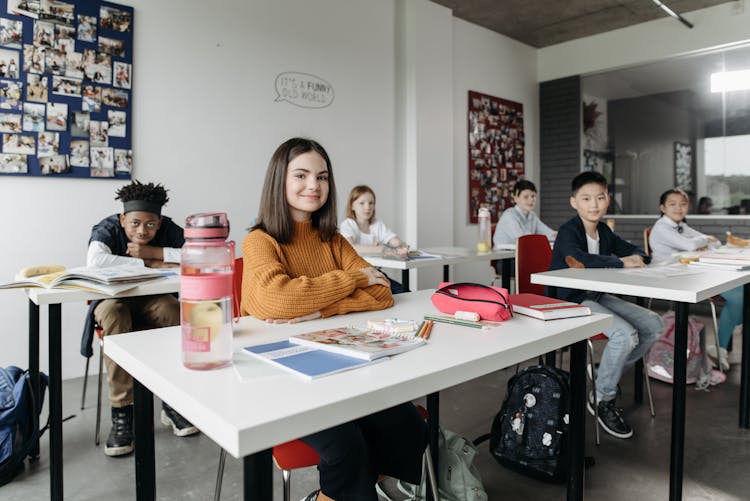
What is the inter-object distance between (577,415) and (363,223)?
2742 mm

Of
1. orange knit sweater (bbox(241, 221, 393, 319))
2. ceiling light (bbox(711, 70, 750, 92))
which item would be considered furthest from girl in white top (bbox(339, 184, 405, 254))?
ceiling light (bbox(711, 70, 750, 92))

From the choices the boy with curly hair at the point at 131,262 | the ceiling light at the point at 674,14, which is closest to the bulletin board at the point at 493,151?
the ceiling light at the point at 674,14

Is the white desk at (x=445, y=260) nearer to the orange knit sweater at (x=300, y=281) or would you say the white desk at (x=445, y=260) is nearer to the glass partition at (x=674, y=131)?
the orange knit sweater at (x=300, y=281)

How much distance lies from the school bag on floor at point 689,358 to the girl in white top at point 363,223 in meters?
1.74

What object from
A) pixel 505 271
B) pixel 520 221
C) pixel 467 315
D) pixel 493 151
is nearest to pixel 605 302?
pixel 505 271

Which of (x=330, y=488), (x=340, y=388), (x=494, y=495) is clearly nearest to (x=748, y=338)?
(x=494, y=495)

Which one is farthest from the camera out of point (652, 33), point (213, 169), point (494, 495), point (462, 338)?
point (652, 33)

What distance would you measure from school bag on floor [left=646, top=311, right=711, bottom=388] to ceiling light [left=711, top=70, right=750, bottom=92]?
331cm

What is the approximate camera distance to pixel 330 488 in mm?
1146

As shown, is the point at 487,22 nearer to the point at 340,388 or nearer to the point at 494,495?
the point at 494,495

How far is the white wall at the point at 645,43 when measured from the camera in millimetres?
5117

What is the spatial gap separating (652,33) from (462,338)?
19.1 ft

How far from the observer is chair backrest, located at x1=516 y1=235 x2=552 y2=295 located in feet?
8.88

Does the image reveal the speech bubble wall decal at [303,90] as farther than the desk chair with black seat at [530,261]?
Yes
